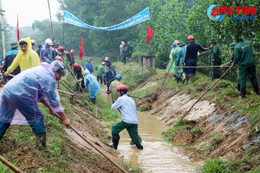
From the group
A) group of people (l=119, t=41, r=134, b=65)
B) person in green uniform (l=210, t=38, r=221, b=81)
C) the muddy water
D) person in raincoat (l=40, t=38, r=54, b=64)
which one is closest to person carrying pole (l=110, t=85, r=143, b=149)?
the muddy water

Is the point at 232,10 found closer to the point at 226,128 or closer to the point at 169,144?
the point at 226,128

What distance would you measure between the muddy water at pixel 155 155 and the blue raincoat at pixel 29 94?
2402 millimetres

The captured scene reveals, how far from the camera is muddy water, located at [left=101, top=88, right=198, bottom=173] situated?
728 centimetres

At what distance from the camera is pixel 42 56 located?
1152 cm

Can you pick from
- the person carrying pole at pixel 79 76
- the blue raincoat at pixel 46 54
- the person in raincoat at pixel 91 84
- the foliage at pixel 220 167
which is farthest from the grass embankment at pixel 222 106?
the blue raincoat at pixel 46 54

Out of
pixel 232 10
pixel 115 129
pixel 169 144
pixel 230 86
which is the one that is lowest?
pixel 169 144

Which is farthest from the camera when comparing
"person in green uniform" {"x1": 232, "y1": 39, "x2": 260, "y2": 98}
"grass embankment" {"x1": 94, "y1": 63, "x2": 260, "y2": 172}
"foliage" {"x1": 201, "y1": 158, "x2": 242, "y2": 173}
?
"person in green uniform" {"x1": 232, "y1": 39, "x2": 260, "y2": 98}

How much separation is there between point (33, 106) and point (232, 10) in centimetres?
466

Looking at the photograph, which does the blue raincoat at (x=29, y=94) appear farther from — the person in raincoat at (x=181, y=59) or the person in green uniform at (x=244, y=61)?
the person in raincoat at (x=181, y=59)

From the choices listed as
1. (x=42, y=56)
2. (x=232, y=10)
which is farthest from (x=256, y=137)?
(x=42, y=56)

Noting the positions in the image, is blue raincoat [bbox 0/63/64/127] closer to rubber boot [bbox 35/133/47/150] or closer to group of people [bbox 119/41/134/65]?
rubber boot [bbox 35/133/47/150]

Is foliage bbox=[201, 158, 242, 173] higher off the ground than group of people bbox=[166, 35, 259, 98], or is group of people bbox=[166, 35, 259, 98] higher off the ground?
group of people bbox=[166, 35, 259, 98]

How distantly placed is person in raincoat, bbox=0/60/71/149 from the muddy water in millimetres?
2374

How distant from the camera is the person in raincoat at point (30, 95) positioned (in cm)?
482
